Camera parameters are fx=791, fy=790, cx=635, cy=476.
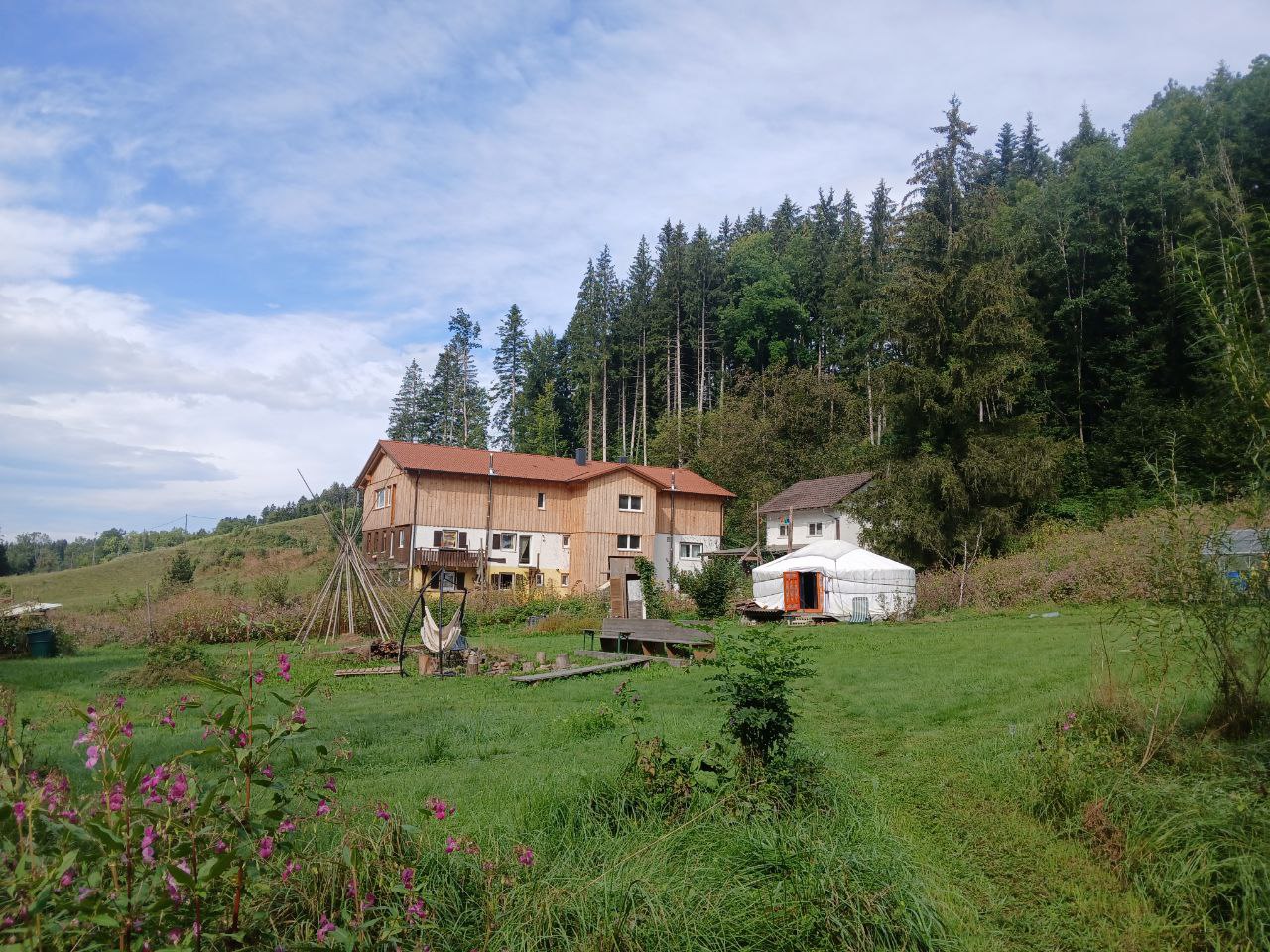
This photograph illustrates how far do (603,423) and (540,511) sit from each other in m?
19.5

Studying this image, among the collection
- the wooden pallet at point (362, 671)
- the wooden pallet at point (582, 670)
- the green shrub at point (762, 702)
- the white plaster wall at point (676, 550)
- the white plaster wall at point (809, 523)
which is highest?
the white plaster wall at point (809, 523)

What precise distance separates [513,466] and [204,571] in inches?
655

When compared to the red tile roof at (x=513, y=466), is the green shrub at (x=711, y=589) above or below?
below

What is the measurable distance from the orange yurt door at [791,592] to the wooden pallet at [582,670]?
39.6ft

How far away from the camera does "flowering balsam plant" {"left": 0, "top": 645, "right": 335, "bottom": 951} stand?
85.8 inches

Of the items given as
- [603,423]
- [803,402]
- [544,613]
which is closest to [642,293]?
[603,423]

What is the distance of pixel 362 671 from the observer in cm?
1432

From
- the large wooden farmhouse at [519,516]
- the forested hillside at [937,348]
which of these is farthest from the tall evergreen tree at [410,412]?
the large wooden farmhouse at [519,516]

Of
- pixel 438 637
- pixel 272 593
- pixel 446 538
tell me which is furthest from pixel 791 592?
pixel 272 593

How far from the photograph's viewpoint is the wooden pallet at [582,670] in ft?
42.0

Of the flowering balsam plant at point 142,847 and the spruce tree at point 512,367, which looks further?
the spruce tree at point 512,367

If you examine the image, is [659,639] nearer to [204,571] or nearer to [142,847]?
[142,847]

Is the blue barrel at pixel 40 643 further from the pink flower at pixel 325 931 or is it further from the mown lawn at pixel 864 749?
the pink flower at pixel 325 931

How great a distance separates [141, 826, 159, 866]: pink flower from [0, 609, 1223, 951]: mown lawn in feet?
2.05
